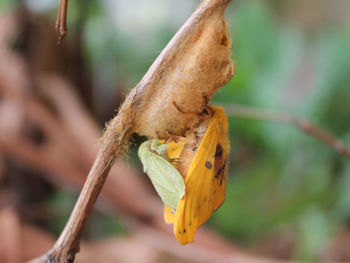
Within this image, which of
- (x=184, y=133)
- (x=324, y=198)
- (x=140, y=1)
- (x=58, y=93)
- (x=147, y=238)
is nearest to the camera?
(x=184, y=133)

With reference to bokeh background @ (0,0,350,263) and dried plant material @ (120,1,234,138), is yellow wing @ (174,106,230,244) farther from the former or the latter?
bokeh background @ (0,0,350,263)

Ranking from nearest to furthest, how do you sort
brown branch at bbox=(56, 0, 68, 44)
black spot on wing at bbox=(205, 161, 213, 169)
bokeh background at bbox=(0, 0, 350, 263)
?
brown branch at bbox=(56, 0, 68, 44), black spot on wing at bbox=(205, 161, 213, 169), bokeh background at bbox=(0, 0, 350, 263)

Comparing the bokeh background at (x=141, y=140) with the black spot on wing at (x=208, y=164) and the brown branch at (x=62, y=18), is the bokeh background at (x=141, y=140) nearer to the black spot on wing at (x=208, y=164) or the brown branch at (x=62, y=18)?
the black spot on wing at (x=208, y=164)

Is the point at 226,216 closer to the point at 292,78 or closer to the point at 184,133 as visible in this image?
the point at 292,78

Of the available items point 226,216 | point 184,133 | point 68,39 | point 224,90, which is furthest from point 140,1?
point 184,133

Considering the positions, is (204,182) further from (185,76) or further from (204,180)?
(185,76)

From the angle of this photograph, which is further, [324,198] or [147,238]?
[324,198]

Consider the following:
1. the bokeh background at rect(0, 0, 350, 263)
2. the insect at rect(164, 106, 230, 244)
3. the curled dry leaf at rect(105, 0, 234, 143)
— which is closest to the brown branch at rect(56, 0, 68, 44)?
the curled dry leaf at rect(105, 0, 234, 143)
